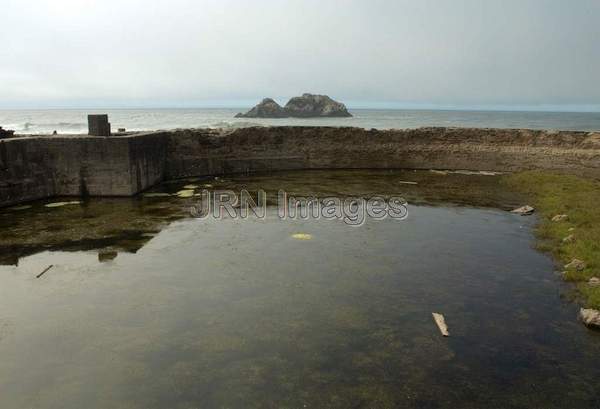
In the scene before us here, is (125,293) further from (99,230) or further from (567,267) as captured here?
(567,267)

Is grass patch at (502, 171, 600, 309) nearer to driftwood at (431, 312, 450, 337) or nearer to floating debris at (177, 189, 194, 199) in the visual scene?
driftwood at (431, 312, 450, 337)

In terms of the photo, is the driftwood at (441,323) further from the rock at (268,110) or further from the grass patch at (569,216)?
the rock at (268,110)

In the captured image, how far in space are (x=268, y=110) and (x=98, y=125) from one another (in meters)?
95.7

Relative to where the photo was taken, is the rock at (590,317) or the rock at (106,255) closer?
the rock at (590,317)

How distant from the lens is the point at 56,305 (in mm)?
5402

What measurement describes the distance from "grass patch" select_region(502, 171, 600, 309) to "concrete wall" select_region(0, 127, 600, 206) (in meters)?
1.22

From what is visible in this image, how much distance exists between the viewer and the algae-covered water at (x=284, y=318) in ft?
12.6

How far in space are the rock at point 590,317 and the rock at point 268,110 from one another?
102737 mm

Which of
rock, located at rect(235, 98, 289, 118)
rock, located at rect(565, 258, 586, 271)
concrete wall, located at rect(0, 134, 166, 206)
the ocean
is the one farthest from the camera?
rock, located at rect(235, 98, 289, 118)

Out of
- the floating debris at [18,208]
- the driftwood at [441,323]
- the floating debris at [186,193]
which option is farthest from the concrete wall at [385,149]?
the driftwood at [441,323]

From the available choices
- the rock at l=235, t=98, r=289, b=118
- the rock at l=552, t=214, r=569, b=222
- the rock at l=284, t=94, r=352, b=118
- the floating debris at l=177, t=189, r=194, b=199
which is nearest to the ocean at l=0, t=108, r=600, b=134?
the rock at l=235, t=98, r=289, b=118

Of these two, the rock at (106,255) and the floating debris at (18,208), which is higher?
the floating debris at (18,208)

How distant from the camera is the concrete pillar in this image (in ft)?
37.9

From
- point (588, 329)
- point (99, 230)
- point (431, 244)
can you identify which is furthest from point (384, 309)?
point (99, 230)
